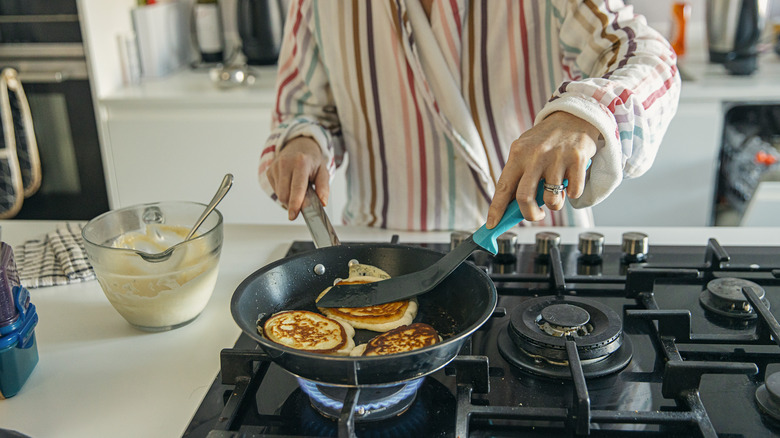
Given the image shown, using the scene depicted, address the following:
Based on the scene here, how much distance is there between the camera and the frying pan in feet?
2.06

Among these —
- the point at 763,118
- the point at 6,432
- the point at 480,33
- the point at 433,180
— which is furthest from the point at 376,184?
the point at 763,118

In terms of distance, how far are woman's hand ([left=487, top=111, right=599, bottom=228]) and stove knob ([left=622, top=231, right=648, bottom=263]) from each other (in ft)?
0.86

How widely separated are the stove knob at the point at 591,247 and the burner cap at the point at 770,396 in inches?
12.8

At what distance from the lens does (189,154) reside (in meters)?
2.25

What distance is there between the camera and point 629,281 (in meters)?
0.90

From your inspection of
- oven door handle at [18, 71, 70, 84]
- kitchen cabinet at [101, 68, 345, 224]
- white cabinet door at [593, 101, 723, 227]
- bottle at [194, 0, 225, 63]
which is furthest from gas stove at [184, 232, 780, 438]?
bottle at [194, 0, 225, 63]

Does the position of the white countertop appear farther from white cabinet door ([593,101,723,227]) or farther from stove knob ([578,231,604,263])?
white cabinet door ([593,101,723,227])

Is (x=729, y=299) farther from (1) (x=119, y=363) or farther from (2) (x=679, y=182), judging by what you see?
(2) (x=679, y=182)

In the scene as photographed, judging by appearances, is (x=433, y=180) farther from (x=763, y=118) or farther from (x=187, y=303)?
(x=763, y=118)

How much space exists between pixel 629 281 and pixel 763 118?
62.8 inches

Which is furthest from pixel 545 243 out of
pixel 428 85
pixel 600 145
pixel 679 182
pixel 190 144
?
pixel 190 144

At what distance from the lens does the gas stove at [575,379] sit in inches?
26.3

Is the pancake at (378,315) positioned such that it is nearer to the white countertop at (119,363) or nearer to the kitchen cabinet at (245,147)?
the white countertop at (119,363)

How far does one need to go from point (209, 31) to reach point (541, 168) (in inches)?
78.3
